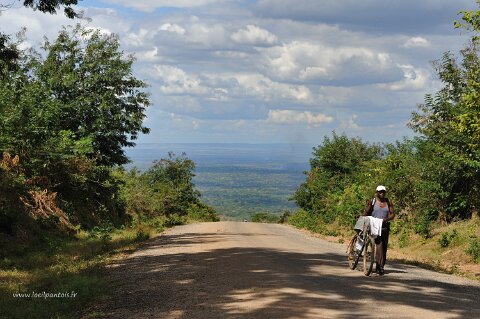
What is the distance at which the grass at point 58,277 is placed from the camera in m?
9.16

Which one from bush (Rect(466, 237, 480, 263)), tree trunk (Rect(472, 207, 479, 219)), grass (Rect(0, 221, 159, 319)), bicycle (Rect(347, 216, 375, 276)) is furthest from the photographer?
tree trunk (Rect(472, 207, 479, 219))

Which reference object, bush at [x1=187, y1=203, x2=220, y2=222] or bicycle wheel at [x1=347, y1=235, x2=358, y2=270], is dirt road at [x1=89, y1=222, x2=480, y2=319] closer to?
bicycle wheel at [x1=347, y1=235, x2=358, y2=270]

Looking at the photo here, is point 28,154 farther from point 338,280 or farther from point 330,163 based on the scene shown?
point 330,163

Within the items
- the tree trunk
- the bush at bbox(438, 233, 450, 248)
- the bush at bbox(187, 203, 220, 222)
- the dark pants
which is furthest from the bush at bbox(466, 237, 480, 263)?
the bush at bbox(187, 203, 220, 222)

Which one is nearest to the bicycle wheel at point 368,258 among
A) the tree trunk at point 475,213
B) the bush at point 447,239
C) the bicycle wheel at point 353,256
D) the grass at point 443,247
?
the bicycle wheel at point 353,256

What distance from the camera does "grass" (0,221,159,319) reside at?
9.16 meters

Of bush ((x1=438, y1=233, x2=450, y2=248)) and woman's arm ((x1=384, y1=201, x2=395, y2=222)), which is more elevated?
woman's arm ((x1=384, y1=201, x2=395, y2=222))

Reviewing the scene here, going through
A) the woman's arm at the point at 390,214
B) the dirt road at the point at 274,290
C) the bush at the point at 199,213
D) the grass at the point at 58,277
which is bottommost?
the bush at the point at 199,213

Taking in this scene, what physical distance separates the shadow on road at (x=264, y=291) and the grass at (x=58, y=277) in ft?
2.04

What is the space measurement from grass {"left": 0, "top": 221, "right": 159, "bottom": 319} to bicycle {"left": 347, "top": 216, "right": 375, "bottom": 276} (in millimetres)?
5974

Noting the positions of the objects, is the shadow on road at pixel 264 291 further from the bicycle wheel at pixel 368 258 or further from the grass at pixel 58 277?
the grass at pixel 58 277

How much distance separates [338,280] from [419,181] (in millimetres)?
14889

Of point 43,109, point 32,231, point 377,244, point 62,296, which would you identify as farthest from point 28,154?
point 377,244

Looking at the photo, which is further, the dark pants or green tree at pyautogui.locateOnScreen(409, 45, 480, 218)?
green tree at pyautogui.locateOnScreen(409, 45, 480, 218)
